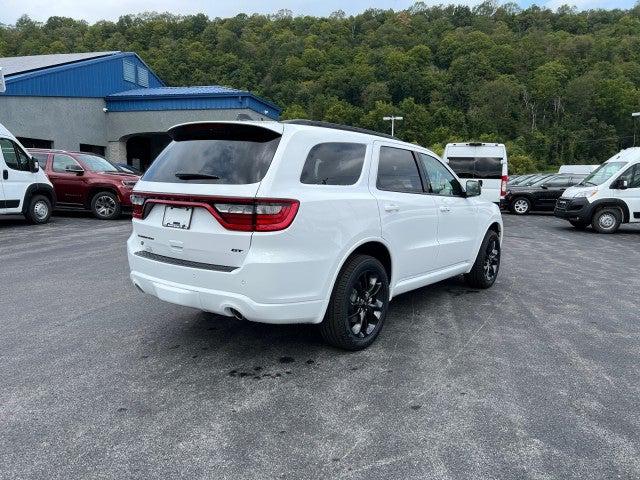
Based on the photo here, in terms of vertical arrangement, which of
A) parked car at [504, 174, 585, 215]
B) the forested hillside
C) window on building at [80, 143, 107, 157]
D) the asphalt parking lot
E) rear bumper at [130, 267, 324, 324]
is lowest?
the asphalt parking lot

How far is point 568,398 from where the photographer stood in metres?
3.32

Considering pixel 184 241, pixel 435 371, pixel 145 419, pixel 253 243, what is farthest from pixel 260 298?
pixel 435 371

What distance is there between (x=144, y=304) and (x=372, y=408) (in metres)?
3.11

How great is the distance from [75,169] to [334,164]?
11356 mm

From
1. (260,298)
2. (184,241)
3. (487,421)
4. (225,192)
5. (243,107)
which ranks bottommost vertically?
(487,421)

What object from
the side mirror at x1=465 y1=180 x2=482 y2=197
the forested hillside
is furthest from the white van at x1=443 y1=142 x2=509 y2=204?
the forested hillside

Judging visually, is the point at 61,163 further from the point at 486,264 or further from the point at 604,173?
the point at 604,173

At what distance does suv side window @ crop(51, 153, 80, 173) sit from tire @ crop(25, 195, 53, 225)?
5.06ft

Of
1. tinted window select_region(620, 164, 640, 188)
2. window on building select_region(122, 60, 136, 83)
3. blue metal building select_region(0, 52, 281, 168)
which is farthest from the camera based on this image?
window on building select_region(122, 60, 136, 83)

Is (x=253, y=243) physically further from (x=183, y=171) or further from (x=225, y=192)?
(x=183, y=171)

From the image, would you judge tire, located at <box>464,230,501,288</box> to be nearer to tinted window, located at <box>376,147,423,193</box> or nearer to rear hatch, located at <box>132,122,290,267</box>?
tinted window, located at <box>376,147,423,193</box>

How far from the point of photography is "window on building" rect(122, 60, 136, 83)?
2572 centimetres

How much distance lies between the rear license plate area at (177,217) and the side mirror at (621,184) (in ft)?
40.7

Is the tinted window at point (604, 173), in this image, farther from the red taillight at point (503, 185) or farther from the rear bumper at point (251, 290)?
the rear bumper at point (251, 290)
